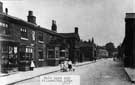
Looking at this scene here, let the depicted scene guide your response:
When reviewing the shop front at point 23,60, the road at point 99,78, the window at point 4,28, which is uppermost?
the window at point 4,28

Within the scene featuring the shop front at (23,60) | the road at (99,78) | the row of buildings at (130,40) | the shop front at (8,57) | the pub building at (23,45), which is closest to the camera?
the road at (99,78)

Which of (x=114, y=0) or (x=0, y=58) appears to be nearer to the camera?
(x=114, y=0)

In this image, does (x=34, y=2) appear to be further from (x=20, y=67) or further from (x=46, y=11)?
(x=20, y=67)

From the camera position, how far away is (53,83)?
29.9 ft

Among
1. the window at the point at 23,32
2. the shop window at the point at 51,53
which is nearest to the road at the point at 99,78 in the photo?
the window at the point at 23,32

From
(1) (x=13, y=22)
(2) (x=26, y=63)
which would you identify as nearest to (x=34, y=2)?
(1) (x=13, y=22)

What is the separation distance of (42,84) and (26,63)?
49.3 ft

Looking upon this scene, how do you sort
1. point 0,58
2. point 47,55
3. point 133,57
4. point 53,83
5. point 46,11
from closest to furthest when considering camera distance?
point 53,83, point 46,11, point 0,58, point 133,57, point 47,55

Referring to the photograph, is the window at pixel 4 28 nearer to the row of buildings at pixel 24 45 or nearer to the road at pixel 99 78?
the row of buildings at pixel 24 45

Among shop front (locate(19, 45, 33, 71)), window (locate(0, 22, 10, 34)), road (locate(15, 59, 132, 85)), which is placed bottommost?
road (locate(15, 59, 132, 85))

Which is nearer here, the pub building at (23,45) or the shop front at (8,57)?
the shop front at (8,57)

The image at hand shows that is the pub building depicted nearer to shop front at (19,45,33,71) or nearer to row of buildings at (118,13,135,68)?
shop front at (19,45,33,71)

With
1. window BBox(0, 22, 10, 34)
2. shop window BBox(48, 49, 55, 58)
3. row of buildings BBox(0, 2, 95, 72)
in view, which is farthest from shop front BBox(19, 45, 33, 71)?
shop window BBox(48, 49, 55, 58)

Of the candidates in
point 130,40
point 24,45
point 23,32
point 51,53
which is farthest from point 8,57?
point 130,40
